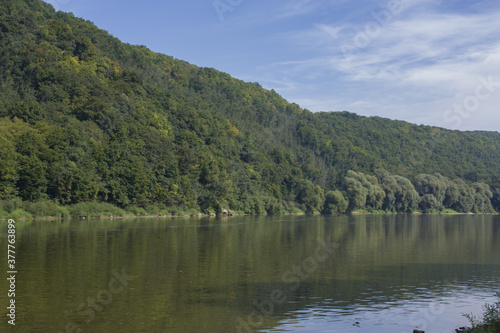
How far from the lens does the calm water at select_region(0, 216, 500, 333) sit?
18562 mm

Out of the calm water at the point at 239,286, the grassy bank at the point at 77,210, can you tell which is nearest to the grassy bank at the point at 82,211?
the grassy bank at the point at 77,210

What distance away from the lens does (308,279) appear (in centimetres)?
2708

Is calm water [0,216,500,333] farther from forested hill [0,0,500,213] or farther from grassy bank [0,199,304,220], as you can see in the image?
forested hill [0,0,500,213]

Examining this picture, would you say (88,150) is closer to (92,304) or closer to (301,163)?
(92,304)

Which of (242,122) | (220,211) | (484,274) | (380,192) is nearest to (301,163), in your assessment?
(242,122)

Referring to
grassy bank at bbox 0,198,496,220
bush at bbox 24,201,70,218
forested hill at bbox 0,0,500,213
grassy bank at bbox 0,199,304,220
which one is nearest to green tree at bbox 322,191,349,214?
forested hill at bbox 0,0,500,213

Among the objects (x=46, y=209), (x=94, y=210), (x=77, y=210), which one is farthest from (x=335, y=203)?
(x=46, y=209)

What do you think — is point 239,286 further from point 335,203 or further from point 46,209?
point 335,203

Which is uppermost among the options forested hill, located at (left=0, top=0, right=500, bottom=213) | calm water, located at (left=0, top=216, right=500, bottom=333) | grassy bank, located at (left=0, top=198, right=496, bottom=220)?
forested hill, located at (left=0, top=0, right=500, bottom=213)

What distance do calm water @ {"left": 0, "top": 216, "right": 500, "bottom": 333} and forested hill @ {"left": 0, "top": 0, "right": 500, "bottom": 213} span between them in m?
33.8

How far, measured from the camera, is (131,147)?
96.1 m

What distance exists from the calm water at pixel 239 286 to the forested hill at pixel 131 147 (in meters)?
33.8

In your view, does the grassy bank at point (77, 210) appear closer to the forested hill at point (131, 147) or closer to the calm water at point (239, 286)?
the forested hill at point (131, 147)

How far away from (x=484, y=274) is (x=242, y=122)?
541 ft
